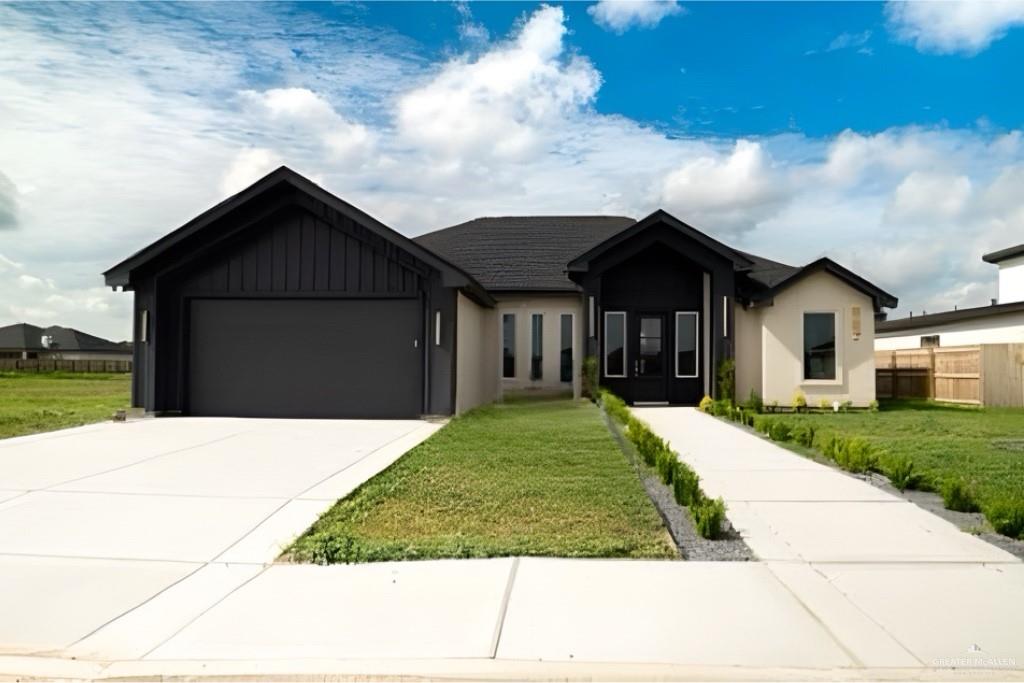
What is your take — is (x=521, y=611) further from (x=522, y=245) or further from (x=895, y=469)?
(x=522, y=245)

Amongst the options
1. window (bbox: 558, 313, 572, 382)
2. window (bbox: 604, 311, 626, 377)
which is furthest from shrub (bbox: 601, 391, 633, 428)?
window (bbox: 558, 313, 572, 382)

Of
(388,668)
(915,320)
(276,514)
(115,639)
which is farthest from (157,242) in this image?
(915,320)

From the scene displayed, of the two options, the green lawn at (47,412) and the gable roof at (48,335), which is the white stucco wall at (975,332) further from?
the gable roof at (48,335)

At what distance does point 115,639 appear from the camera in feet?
13.4

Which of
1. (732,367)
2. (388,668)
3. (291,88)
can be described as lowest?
(388,668)

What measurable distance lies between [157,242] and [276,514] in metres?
9.48

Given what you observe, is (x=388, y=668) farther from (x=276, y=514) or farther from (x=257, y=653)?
(x=276, y=514)

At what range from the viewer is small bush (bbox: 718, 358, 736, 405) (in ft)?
56.3

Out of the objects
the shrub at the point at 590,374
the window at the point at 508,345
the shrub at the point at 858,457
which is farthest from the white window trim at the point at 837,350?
the shrub at the point at 858,457

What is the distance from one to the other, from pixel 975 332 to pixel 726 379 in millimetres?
10444

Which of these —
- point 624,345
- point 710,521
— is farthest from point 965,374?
point 710,521

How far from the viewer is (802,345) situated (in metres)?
17.5

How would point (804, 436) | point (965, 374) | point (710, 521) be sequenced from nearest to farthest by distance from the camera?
1. point (710, 521)
2. point (804, 436)
3. point (965, 374)

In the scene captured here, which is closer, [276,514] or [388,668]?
[388,668]
